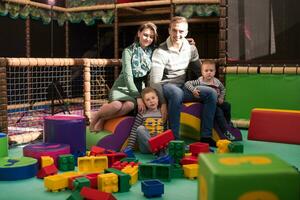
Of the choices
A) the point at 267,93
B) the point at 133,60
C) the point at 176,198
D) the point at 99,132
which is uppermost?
the point at 133,60

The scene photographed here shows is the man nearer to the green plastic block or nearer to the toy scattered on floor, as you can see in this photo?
the toy scattered on floor

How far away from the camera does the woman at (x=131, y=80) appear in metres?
2.43

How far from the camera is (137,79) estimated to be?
266cm

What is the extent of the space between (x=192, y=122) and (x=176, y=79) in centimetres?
31

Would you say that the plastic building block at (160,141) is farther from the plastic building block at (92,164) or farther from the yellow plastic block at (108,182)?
the yellow plastic block at (108,182)

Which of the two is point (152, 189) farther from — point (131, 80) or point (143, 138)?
point (131, 80)

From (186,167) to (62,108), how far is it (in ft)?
8.52

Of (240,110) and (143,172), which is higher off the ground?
(240,110)

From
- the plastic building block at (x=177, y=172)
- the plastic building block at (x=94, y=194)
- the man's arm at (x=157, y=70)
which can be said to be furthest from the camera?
the man's arm at (x=157, y=70)

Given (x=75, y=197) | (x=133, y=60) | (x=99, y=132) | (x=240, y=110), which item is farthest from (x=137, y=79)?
(x=75, y=197)

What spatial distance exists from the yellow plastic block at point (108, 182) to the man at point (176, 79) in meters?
0.89

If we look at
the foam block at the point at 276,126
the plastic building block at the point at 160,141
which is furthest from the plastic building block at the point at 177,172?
the foam block at the point at 276,126

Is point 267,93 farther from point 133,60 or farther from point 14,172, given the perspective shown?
point 14,172

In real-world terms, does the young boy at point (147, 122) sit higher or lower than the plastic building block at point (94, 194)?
higher
